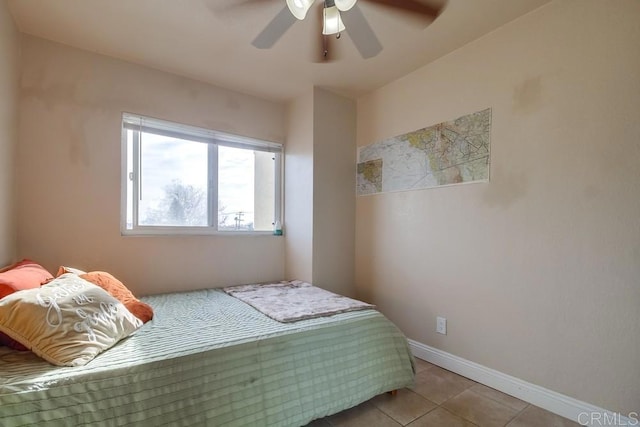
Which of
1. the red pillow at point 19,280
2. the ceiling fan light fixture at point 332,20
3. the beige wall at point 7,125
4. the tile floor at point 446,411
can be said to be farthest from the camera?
the beige wall at point 7,125

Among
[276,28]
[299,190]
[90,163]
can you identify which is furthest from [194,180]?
[276,28]

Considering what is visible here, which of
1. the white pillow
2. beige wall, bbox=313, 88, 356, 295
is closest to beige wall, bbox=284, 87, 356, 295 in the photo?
beige wall, bbox=313, 88, 356, 295

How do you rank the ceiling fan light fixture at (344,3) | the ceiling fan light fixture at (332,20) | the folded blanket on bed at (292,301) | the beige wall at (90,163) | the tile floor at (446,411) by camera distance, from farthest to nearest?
1. the beige wall at (90,163)
2. the folded blanket on bed at (292,301)
3. the tile floor at (446,411)
4. the ceiling fan light fixture at (332,20)
5. the ceiling fan light fixture at (344,3)

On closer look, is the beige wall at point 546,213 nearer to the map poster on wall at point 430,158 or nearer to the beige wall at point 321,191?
the map poster on wall at point 430,158

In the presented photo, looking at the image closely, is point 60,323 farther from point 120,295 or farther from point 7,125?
point 7,125

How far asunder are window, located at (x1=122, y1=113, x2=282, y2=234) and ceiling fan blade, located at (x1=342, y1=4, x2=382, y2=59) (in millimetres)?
1587

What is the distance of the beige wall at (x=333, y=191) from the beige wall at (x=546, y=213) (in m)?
0.74

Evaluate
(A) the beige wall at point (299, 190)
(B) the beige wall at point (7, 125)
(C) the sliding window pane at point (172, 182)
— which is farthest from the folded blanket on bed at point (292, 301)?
(B) the beige wall at point (7, 125)

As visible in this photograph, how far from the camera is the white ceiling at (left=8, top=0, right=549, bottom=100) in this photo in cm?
179

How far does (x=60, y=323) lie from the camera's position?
46.3 inches

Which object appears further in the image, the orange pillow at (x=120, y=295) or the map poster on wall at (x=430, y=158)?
the map poster on wall at (x=430, y=158)

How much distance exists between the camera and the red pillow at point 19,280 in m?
1.20

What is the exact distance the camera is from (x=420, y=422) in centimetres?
162

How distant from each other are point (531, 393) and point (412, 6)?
7.62 feet
